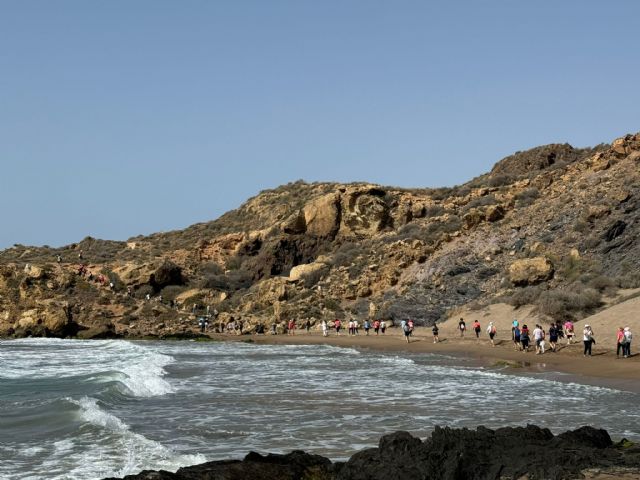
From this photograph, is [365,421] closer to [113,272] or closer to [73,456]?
[73,456]

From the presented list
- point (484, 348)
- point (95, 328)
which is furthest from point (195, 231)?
point (484, 348)

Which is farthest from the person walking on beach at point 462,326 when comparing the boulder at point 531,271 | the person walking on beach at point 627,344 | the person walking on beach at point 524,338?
the person walking on beach at point 627,344

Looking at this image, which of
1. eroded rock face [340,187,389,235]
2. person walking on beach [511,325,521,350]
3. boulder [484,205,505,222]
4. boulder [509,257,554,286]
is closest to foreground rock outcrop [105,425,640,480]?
person walking on beach [511,325,521,350]

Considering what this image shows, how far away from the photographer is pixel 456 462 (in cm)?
631

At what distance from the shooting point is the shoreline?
1991 centimetres

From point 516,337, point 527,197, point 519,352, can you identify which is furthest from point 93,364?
point 527,197

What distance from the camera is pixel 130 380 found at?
20.4 metres

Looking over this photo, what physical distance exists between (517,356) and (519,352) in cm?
162

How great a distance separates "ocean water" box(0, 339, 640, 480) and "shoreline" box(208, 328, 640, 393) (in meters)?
1.05

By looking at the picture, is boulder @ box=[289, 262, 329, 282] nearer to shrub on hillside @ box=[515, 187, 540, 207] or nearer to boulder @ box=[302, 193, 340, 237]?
boulder @ box=[302, 193, 340, 237]

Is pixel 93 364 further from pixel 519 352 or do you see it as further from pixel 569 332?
pixel 569 332

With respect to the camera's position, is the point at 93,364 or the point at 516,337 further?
the point at 516,337

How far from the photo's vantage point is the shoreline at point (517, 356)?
1991 centimetres

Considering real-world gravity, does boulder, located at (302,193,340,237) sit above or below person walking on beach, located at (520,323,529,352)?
above
